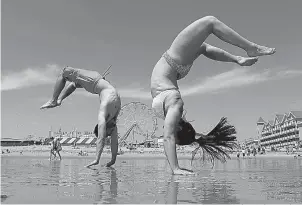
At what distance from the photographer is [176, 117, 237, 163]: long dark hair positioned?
177 inches

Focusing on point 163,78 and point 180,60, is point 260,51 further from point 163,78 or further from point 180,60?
point 163,78

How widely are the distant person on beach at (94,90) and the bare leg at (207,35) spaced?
207 centimetres

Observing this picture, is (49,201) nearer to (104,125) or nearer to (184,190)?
(184,190)

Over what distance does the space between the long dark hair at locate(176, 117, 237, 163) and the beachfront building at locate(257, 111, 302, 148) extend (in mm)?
78783

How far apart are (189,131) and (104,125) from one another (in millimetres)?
1790

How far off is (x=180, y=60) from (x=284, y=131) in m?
99.7

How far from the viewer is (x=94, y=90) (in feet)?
19.6

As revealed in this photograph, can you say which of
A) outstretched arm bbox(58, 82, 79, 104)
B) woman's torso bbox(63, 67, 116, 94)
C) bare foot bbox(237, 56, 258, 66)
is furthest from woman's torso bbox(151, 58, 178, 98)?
outstretched arm bbox(58, 82, 79, 104)

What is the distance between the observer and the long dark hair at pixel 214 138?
14.8 feet

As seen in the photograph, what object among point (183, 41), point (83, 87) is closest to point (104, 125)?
point (83, 87)

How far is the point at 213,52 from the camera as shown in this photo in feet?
14.4

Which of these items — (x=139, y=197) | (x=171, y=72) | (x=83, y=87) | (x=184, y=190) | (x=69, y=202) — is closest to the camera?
(x=69, y=202)

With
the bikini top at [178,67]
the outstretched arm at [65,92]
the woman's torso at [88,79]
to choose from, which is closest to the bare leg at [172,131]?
the bikini top at [178,67]

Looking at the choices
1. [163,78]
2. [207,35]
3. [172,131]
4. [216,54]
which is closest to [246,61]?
[216,54]
